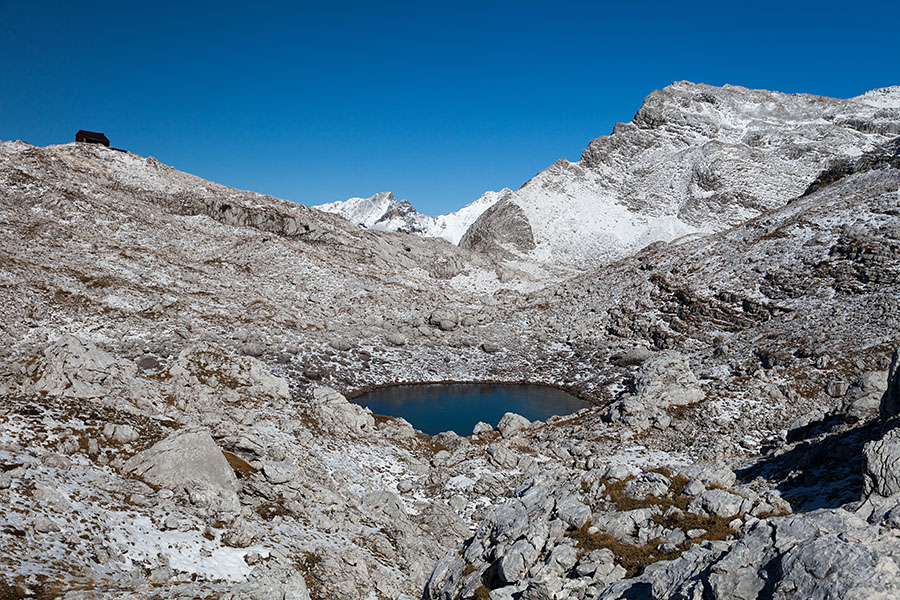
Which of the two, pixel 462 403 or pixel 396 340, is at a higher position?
pixel 396 340

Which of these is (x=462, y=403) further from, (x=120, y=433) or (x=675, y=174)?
(x=675, y=174)

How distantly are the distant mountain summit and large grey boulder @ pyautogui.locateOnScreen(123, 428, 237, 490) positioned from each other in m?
115

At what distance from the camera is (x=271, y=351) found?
5853cm

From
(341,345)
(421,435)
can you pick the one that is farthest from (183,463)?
(341,345)

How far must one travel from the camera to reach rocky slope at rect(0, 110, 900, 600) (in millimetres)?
16281

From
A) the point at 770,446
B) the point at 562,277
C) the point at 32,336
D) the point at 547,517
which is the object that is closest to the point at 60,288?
the point at 32,336

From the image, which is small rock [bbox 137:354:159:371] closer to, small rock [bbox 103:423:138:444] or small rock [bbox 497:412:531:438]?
small rock [bbox 103:423:138:444]

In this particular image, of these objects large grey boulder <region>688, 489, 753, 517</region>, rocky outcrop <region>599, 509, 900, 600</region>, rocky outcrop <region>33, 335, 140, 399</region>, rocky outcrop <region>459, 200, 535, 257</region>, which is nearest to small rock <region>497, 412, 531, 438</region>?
large grey boulder <region>688, 489, 753, 517</region>

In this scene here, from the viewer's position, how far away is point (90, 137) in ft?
366

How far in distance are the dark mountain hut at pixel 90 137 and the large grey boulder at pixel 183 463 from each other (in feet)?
376

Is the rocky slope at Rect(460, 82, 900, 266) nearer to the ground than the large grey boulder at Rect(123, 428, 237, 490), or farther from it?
farther from it

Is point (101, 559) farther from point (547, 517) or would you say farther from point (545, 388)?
point (545, 388)

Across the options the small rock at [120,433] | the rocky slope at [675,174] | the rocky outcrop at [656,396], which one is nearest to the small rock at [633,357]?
the rocky outcrop at [656,396]

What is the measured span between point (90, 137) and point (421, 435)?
11182 cm
